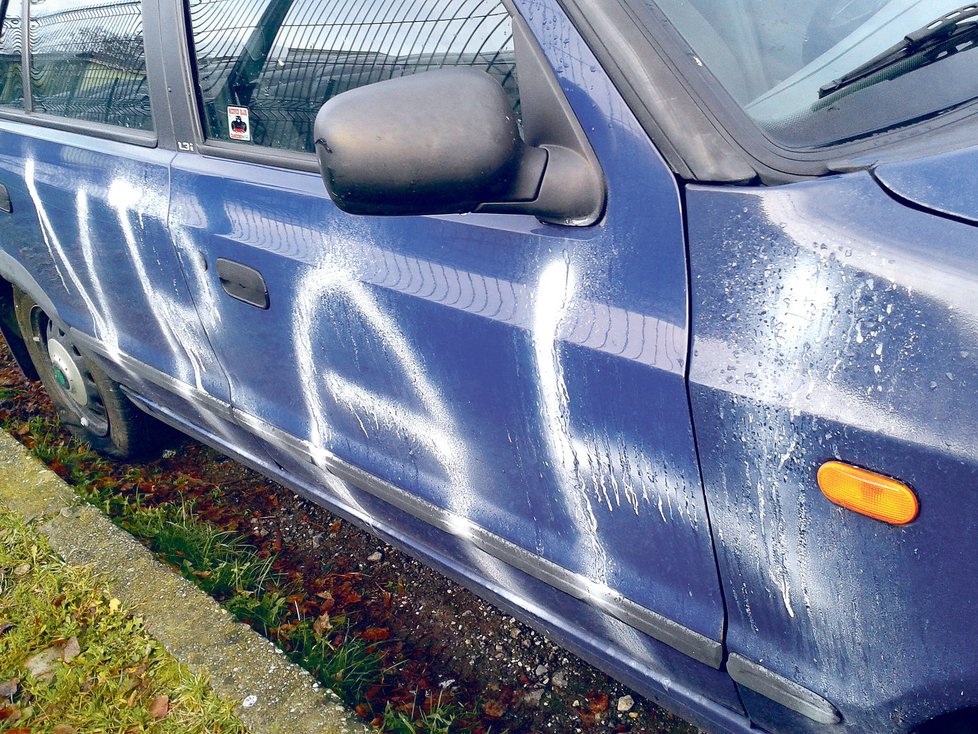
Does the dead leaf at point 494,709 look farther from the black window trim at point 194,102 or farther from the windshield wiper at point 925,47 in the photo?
the windshield wiper at point 925,47

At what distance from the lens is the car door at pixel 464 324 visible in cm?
130

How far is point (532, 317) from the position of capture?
1.41 m

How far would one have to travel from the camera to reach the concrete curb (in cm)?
200

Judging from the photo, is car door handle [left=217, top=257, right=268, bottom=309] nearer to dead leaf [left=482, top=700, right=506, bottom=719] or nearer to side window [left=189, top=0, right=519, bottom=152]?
side window [left=189, top=0, right=519, bottom=152]

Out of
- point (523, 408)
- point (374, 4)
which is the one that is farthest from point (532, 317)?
point (374, 4)

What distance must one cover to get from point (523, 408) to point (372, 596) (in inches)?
54.8

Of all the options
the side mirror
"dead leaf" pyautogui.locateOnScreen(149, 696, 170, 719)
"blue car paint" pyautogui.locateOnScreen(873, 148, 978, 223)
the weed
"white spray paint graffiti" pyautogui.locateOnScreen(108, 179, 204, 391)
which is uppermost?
the side mirror

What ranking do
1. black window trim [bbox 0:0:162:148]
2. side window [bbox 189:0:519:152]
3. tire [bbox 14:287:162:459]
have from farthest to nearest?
tire [bbox 14:287:162:459] < black window trim [bbox 0:0:162:148] < side window [bbox 189:0:519:152]

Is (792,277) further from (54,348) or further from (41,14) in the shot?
(54,348)

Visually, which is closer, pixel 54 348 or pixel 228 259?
pixel 228 259

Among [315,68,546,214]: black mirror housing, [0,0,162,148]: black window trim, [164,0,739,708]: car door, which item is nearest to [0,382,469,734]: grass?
[164,0,739,708]: car door

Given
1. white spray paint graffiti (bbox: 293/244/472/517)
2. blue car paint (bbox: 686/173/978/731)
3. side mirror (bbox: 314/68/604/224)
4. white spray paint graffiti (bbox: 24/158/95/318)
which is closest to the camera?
blue car paint (bbox: 686/173/978/731)

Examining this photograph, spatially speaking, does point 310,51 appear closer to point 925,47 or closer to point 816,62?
point 816,62

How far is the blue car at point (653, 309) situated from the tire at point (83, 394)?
4.51 feet
